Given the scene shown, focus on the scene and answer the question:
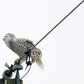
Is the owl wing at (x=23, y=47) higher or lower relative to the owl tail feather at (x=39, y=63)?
higher

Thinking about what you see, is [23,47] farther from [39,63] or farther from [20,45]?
[39,63]

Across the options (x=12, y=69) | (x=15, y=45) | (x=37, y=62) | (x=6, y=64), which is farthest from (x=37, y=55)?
(x=12, y=69)

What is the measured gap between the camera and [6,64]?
166 inches

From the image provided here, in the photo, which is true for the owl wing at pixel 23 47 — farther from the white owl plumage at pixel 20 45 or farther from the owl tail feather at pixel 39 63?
the owl tail feather at pixel 39 63

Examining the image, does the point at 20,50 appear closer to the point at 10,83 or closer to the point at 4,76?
the point at 4,76

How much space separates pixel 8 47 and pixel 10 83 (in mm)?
2977


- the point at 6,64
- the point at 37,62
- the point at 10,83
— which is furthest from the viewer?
the point at 37,62

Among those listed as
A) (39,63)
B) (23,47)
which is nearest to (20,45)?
(23,47)

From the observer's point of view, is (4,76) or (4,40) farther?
(4,40)

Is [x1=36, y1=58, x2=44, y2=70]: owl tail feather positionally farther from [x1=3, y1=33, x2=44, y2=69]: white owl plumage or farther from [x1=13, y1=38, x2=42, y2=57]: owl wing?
[x1=13, y1=38, x2=42, y2=57]: owl wing

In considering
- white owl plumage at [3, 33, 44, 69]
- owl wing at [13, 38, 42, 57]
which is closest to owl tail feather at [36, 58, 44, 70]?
white owl plumage at [3, 33, 44, 69]

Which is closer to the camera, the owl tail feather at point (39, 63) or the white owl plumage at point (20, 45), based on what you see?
the owl tail feather at point (39, 63)

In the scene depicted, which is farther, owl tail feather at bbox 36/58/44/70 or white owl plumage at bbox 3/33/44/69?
white owl plumage at bbox 3/33/44/69

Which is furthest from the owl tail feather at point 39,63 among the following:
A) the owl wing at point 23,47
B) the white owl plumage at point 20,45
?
the owl wing at point 23,47
